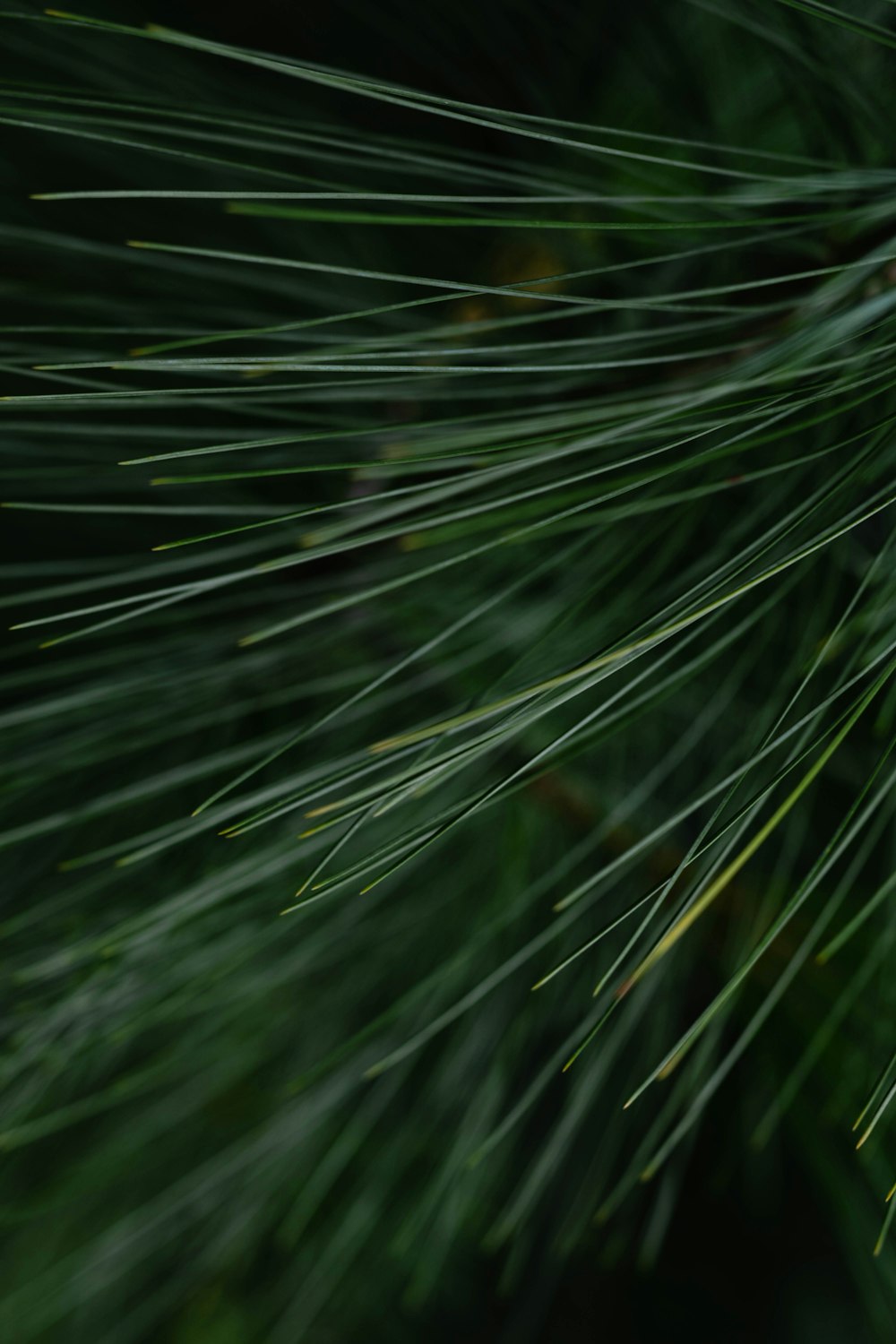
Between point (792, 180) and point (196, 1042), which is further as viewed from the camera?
point (196, 1042)

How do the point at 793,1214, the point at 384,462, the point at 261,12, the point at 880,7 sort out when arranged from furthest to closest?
the point at 793,1214
the point at 261,12
the point at 880,7
the point at 384,462

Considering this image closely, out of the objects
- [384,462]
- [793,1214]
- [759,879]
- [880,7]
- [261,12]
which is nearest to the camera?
[384,462]

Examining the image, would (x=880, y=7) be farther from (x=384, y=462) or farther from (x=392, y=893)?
(x=392, y=893)

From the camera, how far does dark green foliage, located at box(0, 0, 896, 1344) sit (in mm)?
269

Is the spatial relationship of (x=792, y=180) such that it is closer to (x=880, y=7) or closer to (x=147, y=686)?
(x=880, y=7)

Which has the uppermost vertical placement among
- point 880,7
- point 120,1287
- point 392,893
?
point 880,7

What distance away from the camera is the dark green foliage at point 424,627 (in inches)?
10.6

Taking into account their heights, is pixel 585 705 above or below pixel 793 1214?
above

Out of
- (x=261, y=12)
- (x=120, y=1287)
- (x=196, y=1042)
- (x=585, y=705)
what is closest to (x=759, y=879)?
(x=585, y=705)

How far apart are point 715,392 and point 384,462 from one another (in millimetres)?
74

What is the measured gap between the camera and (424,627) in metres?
0.41

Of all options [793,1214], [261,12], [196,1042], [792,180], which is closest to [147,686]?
[196,1042]

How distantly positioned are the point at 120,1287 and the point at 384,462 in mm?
483

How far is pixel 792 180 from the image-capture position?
255 mm
